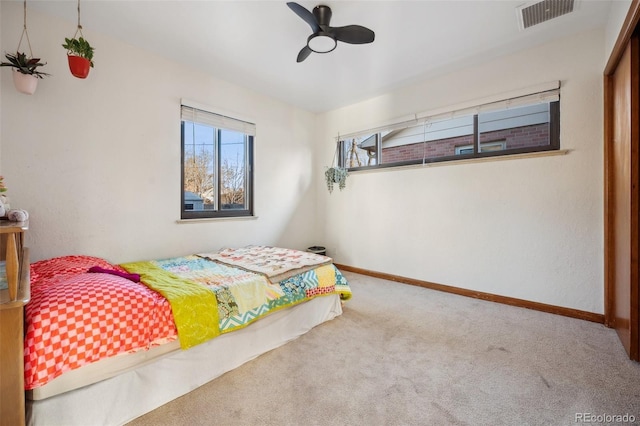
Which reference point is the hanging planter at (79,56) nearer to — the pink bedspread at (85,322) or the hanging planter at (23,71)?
the hanging planter at (23,71)

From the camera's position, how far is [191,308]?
1605mm

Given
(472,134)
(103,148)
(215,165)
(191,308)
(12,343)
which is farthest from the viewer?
(215,165)

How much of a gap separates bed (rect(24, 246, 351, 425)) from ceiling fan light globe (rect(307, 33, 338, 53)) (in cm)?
185

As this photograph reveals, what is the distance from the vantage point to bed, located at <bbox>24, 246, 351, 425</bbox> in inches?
45.5

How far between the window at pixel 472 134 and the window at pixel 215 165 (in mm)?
1640

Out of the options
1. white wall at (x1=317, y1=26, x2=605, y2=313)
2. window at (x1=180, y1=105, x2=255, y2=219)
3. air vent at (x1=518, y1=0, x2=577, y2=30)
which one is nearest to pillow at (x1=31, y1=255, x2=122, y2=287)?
window at (x1=180, y1=105, x2=255, y2=219)

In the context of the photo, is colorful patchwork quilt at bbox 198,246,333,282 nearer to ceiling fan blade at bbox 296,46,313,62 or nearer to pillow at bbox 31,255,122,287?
pillow at bbox 31,255,122,287

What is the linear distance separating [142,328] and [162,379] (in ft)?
1.06

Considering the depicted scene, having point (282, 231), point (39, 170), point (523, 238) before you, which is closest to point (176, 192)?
point (39, 170)

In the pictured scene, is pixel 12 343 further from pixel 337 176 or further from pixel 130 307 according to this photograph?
pixel 337 176

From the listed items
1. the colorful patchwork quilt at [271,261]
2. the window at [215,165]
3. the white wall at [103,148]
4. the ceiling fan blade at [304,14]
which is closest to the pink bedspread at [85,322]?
the colorful patchwork quilt at [271,261]

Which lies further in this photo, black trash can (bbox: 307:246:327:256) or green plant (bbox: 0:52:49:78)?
black trash can (bbox: 307:246:327:256)

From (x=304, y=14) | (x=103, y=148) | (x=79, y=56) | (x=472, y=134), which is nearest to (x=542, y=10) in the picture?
(x=472, y=134)

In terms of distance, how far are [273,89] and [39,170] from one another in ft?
8.27
